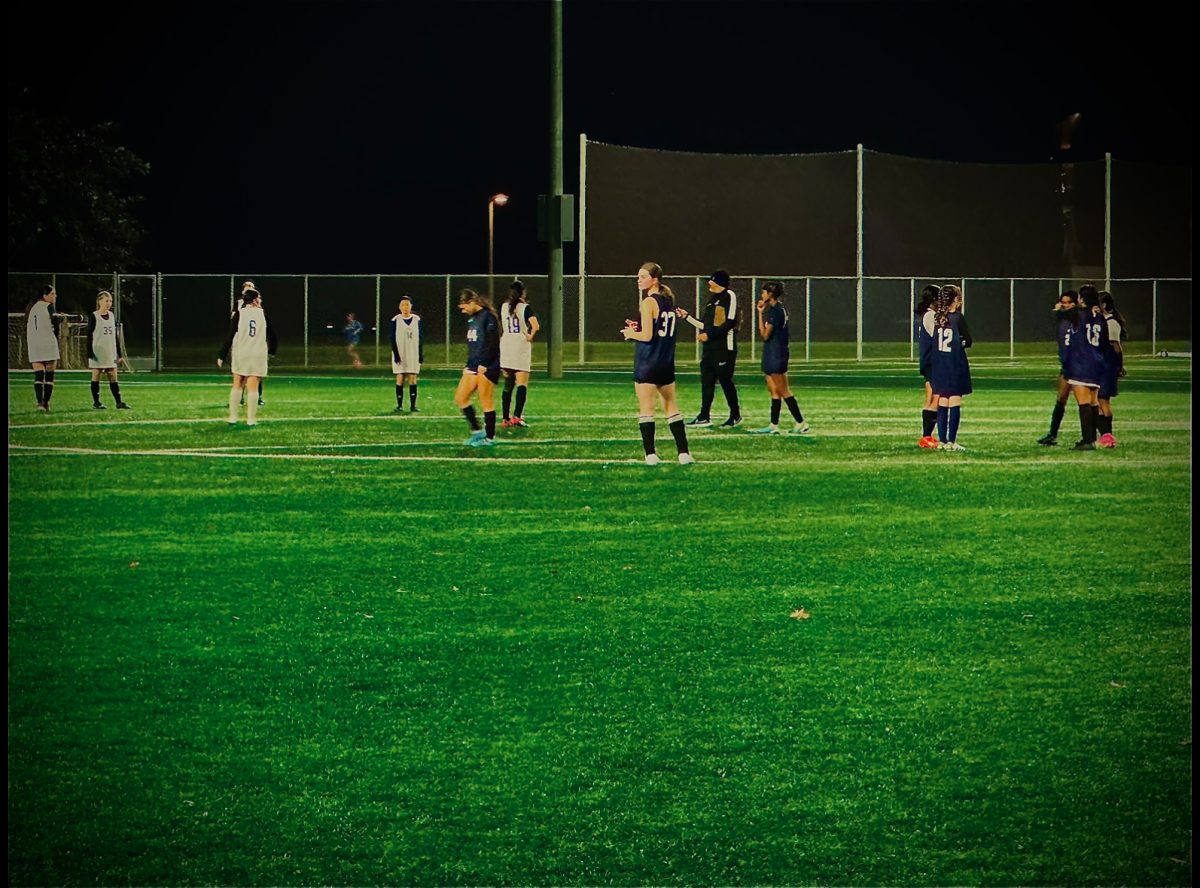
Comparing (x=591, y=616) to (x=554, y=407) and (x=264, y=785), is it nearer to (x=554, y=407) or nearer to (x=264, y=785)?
(x=264, y=785)

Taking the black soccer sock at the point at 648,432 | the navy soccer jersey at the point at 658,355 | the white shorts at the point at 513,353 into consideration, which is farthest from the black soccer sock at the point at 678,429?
the white shorts at the point at 513,353

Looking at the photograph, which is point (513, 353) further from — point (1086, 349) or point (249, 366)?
point (1086, 349)

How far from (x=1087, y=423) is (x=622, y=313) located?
108 ft

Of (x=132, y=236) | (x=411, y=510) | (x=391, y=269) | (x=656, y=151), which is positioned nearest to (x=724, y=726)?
(x=411, y=510)

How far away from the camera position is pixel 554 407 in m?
28.1

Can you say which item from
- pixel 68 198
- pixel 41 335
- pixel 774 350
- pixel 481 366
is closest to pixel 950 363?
A: pixel 774 350

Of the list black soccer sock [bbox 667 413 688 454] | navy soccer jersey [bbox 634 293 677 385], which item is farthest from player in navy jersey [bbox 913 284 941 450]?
navy soccer jersey [bbox 634 293 677 385]

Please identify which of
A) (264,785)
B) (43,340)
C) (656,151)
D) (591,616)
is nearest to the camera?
(264,785)

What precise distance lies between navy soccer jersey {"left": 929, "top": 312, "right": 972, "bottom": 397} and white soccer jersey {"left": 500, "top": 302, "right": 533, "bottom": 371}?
6.25 meters

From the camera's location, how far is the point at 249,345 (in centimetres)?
2291

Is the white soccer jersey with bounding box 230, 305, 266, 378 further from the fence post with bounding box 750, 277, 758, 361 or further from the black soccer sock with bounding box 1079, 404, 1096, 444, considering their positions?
the fence post with bounding box 750, 277, 758, 361

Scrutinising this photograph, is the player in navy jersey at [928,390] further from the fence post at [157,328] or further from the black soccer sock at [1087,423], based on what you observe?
Answer: the fence post at [157,328]

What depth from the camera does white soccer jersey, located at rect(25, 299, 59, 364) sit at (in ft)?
89.4

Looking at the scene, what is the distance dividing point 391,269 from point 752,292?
141ft
